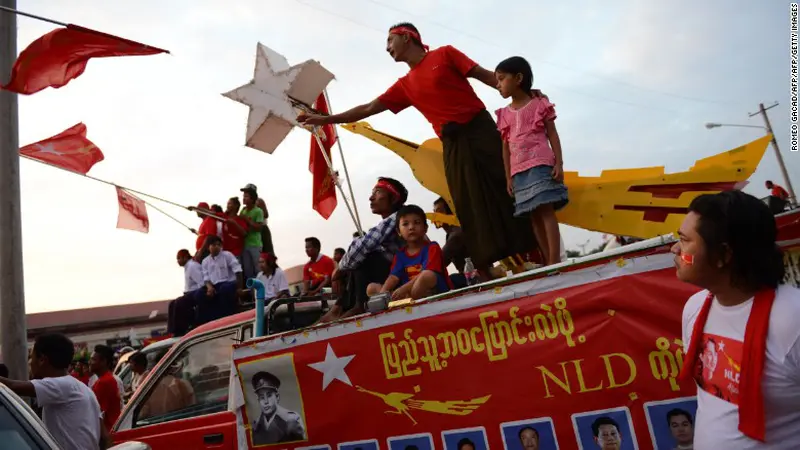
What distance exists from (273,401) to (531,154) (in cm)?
189

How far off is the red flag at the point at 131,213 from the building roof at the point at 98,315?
24.3 meters

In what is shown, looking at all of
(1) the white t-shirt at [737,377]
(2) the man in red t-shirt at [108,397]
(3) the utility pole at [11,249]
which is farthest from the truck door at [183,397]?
(1) the white t-shirt at [737,377]

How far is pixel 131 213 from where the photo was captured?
9031mm

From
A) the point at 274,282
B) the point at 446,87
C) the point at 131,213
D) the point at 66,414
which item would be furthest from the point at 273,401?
the point at 131,213

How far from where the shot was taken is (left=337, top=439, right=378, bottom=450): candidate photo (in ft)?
9.45

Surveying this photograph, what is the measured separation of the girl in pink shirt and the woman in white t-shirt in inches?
67.6

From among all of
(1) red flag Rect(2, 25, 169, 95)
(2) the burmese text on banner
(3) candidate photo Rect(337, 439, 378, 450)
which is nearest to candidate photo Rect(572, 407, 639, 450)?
(2) the burmese text on banner

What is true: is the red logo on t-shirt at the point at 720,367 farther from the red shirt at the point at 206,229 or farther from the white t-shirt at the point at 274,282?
the red shirt at the point at 206,229

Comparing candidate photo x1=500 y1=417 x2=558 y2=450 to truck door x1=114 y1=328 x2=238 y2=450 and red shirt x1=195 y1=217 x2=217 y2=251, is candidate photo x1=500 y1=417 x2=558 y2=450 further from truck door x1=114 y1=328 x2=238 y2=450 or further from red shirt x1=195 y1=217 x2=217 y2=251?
red shirt x1=195 y1=217 x2=217 y2=251

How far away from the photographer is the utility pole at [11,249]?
19.0ft

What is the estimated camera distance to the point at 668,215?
337cm

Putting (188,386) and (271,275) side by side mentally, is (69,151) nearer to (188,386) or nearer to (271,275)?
(271,275)

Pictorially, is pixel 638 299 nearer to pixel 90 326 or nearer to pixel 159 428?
pixel 159 428

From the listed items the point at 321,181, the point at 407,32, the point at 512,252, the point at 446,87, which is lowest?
the point at 512,252
